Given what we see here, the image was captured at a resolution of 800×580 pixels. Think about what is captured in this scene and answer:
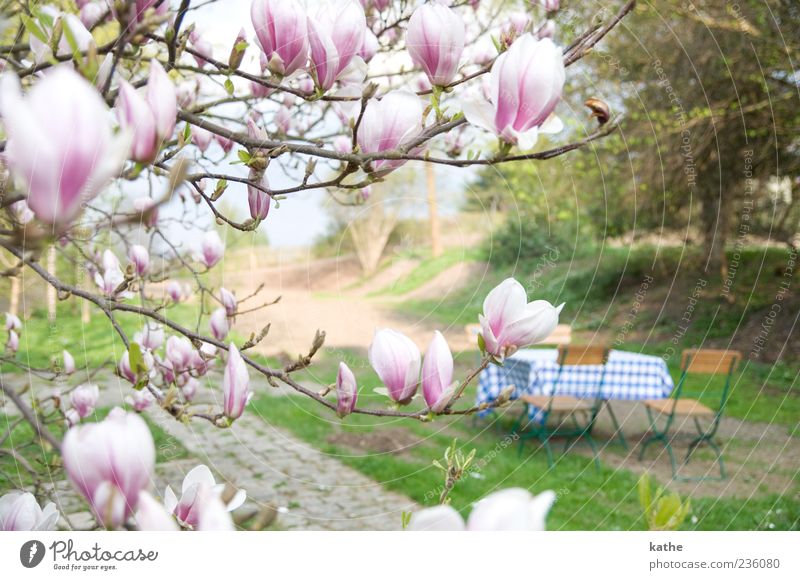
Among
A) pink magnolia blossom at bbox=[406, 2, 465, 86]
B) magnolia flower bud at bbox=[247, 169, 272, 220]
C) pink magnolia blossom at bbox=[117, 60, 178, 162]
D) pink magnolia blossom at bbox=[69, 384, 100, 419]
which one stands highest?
pink magnolia blossom at bbox=[406, 2, 465, 86]

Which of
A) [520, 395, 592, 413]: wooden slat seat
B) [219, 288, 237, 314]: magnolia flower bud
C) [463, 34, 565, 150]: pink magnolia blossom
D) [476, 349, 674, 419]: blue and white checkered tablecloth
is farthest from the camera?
[476, 349, 674, 419]: blue and white checkered tablecloth

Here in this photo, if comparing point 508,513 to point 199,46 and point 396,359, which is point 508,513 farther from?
point 199,46

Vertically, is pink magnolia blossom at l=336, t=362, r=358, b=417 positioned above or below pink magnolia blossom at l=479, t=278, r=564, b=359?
below

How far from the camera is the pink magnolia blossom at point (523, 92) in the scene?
1.02 feet

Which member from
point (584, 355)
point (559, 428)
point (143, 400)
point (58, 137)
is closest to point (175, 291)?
point (143, 400)

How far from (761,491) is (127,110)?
1.68 metres

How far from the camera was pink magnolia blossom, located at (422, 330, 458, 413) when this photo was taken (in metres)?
0.37

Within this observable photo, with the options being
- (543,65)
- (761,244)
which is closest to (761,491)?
(543,65)

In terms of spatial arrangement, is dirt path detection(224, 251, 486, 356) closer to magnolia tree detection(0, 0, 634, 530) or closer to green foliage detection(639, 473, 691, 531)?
magnolia tree detection(0, 0, 634, 530)

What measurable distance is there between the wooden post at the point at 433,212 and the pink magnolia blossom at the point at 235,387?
0.49 metres

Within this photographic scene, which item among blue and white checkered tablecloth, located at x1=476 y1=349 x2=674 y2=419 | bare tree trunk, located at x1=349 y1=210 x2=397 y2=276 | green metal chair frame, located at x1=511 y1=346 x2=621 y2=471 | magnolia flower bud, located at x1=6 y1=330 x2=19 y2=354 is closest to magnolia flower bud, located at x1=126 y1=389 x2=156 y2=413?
magnolia flower bud, located at x1=6 y1=330 x2=19 y2=354

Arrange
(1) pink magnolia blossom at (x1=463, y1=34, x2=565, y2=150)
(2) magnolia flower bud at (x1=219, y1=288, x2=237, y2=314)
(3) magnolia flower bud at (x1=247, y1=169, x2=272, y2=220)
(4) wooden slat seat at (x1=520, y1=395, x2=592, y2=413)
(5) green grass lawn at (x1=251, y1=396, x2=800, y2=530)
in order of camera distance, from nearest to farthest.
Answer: (1) pink magnolia blossom at (x1=463, y1=34, x2=565, y2=150) → (3) magnolia flower bud at (x1=247, y1=169, x2=272, y2=220) → (2) magnolia flower bud at (x1=219, y1=288, x2=237, y2=314) → (5) green grass lawn at (x1=251, y1=396, x2=800, y2=530) → (4) wooden slat seat at (x1=520, y1=395, x2=592, y2=413)

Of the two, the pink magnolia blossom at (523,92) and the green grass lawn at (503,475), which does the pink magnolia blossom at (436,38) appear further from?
the green grass lawn at (503,475)
